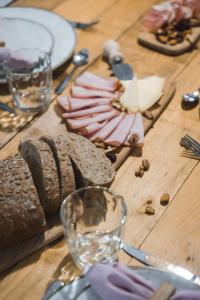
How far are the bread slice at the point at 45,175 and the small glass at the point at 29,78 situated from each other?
0.42 m

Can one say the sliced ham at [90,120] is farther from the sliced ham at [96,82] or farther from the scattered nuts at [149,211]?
the scattered nuts at [149,211]

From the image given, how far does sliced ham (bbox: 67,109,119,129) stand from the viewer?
1653 millimetres

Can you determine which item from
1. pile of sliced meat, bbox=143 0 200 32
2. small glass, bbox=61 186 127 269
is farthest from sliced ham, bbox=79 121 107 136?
pile of sliced meat, bbox=143 0 200 32

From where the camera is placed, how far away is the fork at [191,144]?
1611 millimetres

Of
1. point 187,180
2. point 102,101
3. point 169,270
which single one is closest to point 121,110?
point 102,101

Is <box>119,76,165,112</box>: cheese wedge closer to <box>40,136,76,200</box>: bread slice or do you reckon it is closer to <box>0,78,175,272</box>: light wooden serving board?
<box>40,136,76,200</box>: bread slice

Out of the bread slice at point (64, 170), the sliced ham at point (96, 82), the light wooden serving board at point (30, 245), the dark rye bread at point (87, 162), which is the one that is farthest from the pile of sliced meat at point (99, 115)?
the light wooden serving board at point (30, 245)

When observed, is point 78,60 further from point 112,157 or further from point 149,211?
point 149,211

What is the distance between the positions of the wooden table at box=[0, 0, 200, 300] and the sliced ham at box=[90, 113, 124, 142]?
0.34ft

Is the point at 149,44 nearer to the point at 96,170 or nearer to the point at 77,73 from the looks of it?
the point at 77,73

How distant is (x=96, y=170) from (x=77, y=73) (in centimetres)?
Result: 64

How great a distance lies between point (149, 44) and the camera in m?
2.08

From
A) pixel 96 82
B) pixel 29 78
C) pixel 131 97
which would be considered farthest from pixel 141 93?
pixel 29 78

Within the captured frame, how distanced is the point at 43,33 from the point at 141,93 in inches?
19.1
